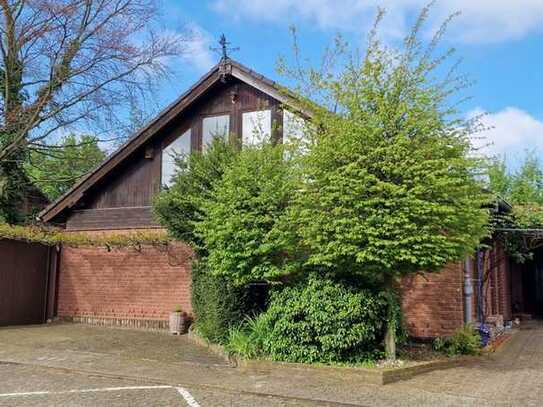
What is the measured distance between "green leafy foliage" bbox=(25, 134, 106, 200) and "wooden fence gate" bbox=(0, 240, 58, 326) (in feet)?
10.4

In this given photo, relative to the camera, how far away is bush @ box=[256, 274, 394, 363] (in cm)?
799

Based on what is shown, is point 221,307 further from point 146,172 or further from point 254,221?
point 146,172

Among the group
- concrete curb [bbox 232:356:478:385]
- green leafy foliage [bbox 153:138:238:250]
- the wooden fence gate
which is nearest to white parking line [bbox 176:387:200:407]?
concrete curb [bbox 232:356:478:385]

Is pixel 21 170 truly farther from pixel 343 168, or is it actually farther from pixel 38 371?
pixel 343 168

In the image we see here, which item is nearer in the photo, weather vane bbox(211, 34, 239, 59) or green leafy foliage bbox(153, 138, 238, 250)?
green leafy foliage bbox(153, 138, 238, 250)

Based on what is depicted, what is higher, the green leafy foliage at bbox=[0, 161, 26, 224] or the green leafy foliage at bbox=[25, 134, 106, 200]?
the green leafy foliage at bbox=[25, 134, 106, 200]

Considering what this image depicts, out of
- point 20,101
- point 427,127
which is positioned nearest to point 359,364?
point 427,127

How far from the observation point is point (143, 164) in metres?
14.2

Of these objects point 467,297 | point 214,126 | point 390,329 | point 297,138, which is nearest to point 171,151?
point 214,126

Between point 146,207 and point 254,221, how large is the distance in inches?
235

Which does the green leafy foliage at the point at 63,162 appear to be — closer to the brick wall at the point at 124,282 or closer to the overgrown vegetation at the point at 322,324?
the brick wall at the point at 124,282

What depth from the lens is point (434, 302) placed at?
405 inches

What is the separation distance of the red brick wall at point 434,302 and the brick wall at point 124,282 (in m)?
5.46

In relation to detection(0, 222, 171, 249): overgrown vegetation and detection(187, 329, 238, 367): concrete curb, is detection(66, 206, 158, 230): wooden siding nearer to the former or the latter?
detection(0, 222, 171, 249): overgrown vegetation
